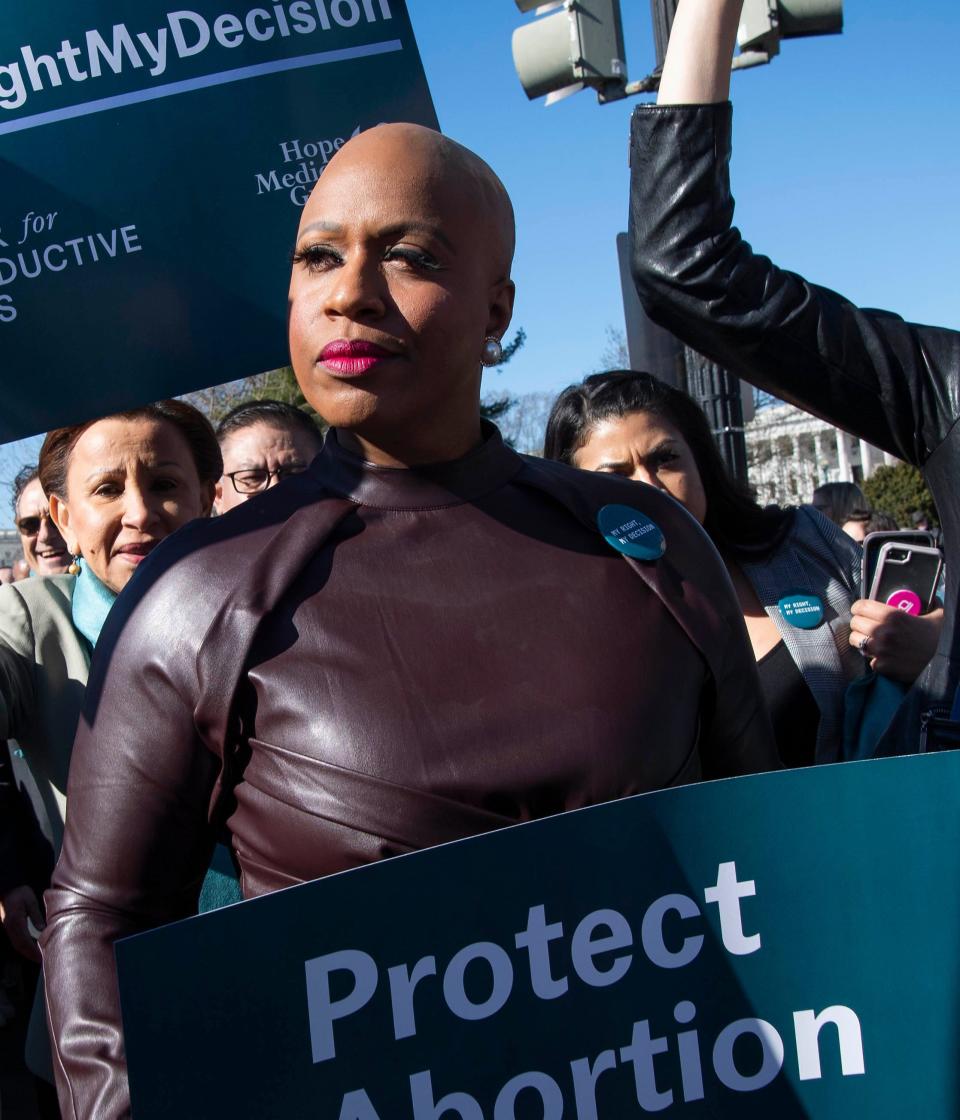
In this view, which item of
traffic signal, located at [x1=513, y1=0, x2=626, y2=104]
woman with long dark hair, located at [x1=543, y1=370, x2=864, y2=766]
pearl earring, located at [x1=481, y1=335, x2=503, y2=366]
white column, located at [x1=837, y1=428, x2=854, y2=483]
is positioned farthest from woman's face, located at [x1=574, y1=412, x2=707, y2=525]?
white column, located at [x1=837, y1=428, x2=854, y2=483]

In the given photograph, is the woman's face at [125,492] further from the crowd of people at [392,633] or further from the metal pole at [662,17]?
the metal pole at [662,17]

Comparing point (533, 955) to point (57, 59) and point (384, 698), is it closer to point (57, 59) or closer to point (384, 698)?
point (384, 698)

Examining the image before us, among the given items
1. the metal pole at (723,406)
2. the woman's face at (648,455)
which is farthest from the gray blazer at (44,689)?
the metal pole at (723,406)

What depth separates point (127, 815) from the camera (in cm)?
125

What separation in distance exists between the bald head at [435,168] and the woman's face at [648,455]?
1415 millimetres

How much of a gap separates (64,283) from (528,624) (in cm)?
123

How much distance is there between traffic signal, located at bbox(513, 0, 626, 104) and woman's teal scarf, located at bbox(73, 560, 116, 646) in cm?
380

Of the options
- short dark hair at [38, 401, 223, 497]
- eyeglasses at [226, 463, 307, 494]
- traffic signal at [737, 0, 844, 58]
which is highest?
traffic signal at [737, 0, 844, 58]

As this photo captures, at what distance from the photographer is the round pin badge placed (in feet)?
8.32

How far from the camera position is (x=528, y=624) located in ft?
4.24

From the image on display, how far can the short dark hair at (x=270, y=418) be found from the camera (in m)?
3.90

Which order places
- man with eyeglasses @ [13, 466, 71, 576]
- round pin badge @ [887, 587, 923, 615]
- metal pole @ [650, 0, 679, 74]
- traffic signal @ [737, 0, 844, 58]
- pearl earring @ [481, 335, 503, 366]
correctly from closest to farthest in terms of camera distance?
pearl earring @ [481, 335, 503, 366], round pin badge @ [887, 587, 923, 615], man with eyeglasses @ [13, 466, 71, 576], traffic signal @ [737, 0, 844, 58], metal pole @ [650, 0, 679, 74]

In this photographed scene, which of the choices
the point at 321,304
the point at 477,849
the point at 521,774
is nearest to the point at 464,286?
the point at 321,304

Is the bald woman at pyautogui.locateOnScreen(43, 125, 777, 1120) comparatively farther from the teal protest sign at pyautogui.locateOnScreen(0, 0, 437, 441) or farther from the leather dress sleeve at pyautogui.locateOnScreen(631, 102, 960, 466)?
the teal protest sign at pyautogui.locateOnScreen(0, 0, 437, 441)
